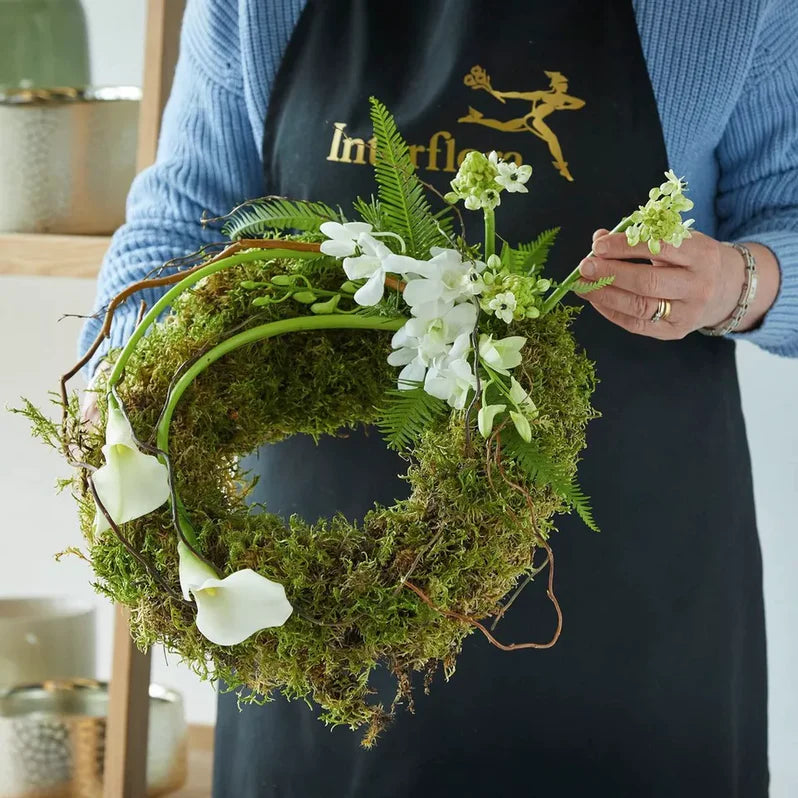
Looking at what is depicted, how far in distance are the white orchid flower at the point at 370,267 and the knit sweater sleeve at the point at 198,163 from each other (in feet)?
1.28

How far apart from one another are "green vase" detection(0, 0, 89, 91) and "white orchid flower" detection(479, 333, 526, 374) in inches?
33.9

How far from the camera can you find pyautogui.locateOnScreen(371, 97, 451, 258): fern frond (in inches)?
19.1

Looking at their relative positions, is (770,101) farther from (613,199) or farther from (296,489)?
(296,489)

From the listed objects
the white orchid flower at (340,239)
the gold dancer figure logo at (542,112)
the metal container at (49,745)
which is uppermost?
the gold dancer figure logo at (542,112)

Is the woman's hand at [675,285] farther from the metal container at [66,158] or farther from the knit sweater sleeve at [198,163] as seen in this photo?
the metal container at [66,158]

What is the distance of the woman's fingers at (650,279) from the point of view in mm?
606

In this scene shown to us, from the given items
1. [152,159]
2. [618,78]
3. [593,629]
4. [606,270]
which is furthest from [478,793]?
[152,159]

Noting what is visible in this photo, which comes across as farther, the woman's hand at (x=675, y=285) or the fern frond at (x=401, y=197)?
the woman's hand at (x=675, y=285)

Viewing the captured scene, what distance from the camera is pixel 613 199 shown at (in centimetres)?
81

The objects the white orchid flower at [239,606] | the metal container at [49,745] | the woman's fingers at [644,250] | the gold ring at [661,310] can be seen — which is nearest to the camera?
the white orchid flower at [239,606]

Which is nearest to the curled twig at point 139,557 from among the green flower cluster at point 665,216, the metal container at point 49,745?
the green flower cluster at point 665,216

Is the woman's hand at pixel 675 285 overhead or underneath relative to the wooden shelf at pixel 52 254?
overhead

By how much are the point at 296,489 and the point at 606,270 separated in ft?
1.22

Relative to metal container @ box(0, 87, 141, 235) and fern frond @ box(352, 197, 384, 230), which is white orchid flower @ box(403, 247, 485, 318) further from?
metal container @ box(0, 87, 141, 235)
